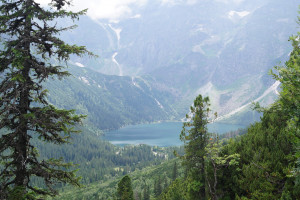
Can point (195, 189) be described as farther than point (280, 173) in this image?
Yes

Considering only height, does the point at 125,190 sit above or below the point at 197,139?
below

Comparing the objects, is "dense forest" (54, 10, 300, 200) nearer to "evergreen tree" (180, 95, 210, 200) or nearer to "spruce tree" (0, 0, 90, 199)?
"evergreen tree" (180, 95, 210, 200)

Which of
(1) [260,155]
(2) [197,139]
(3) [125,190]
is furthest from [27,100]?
(3) [125,190]

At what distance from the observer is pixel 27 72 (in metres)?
11.8

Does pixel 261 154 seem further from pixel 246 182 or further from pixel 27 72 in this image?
pixel 27 72

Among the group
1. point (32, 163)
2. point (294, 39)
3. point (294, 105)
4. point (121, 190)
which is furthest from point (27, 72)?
point (121, 190)

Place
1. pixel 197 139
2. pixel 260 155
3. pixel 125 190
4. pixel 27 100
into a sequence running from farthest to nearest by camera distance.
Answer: pixel 125 190
pixel 197 139
pixel 260 155
pixel 27 100

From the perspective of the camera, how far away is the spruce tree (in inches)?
425

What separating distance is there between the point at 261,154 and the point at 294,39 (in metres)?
8.67

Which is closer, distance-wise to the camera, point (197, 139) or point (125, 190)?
point (197, 139)

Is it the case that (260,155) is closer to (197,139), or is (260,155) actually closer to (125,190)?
(197,139)

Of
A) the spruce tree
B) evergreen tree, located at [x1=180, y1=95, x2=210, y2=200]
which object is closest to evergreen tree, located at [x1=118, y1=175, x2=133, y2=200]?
evergreen tree, located at [x1=180, y1=95, x2=210, y2=200]

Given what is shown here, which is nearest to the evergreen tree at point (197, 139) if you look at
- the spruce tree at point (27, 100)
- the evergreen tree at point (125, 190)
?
the spruce tree at point (27, 100)

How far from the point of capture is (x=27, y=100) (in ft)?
38.0
